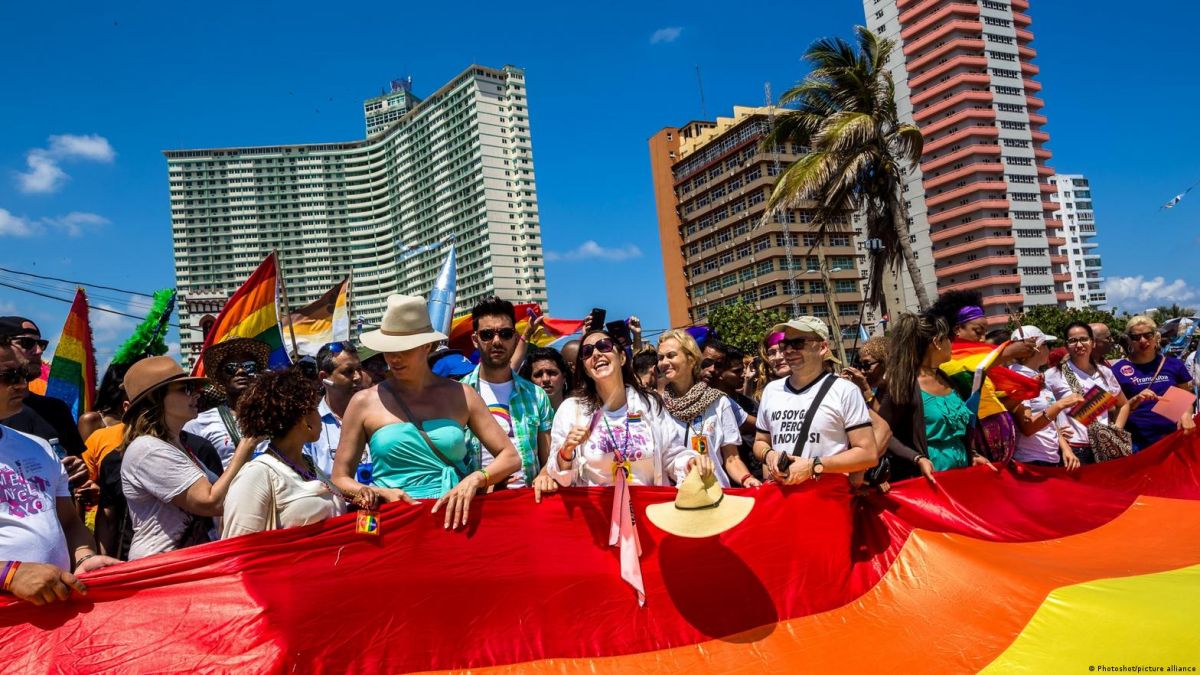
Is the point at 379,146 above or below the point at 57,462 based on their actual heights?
above

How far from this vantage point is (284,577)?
11.0 feet

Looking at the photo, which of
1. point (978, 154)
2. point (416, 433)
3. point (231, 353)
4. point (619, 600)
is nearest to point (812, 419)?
point (619, 600)

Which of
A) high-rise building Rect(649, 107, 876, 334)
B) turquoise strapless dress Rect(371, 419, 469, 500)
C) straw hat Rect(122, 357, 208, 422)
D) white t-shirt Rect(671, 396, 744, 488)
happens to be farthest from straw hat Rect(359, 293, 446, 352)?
high-rise building Rect(649, 107, 876, 334)

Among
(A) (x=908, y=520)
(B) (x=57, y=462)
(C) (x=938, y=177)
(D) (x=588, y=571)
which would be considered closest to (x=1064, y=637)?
(A) (x=908, y=520)

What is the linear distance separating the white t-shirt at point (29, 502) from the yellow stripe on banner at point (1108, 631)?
4.00 meters

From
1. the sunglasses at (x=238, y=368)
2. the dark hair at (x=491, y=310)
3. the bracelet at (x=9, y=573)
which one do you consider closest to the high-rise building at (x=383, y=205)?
the sunglasses at (x=238, y=368)

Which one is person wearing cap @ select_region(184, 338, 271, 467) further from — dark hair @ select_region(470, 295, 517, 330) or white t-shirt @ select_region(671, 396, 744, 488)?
white t-shirt @ select_region(671, 396, 744, 488)

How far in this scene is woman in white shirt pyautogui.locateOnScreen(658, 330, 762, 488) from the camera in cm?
434

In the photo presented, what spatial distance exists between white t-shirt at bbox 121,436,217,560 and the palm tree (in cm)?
1524

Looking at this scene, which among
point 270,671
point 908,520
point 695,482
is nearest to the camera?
point 270,671

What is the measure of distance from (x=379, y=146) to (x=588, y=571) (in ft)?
573

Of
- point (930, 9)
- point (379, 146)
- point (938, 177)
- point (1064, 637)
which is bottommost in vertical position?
point (1064, 637)

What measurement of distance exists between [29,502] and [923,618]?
13.3 feet

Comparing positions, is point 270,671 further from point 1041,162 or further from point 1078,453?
point 1041,162
